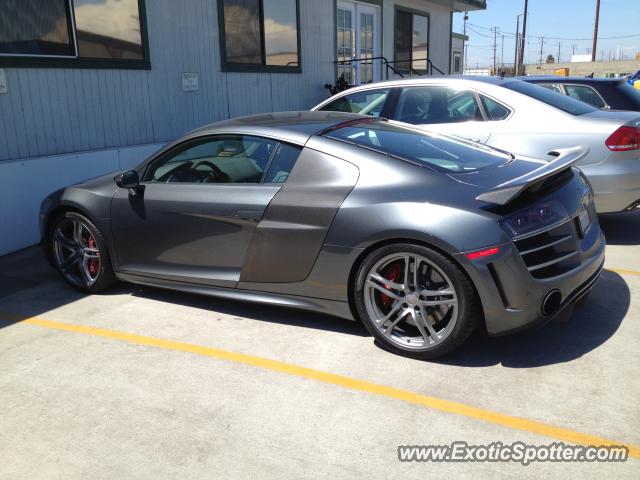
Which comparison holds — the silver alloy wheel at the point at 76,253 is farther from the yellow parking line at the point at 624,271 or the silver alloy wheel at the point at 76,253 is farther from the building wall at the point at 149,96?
the yellow parking line at the point at 624,271

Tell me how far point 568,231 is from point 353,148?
1.43m

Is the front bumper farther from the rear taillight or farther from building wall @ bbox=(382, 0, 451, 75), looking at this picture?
building wall @ bbox=(382, 0, 451, 75)

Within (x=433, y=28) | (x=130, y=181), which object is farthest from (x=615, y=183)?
(x=433, y=28)

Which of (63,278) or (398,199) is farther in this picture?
(63,278)

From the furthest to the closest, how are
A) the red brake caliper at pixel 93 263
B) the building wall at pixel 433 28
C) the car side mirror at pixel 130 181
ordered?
the building wall at pixel 433 28
the red brake caliper at pixel 93 263
the car side mirror at pixel 130 181

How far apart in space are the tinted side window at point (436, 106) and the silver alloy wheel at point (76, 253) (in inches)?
138

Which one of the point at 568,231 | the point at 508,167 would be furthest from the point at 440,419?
the point at 508,167

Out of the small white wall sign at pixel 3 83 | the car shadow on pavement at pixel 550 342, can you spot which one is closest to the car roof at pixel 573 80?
the car shadow on pavement at pixel 550 342

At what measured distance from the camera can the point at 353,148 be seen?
3943 mm

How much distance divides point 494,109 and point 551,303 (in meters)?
3.20

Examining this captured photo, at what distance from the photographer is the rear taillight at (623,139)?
5711 mm

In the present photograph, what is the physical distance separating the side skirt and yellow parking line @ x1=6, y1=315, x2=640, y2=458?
44 cm

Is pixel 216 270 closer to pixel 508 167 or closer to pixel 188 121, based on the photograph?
pixel 508 167

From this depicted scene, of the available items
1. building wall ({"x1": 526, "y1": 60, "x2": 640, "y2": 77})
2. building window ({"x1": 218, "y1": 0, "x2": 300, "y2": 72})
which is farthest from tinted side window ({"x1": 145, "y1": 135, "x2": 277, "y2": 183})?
building wall ({"x1": 526, "y1": 60, "x2": 640, "y2": 77})
